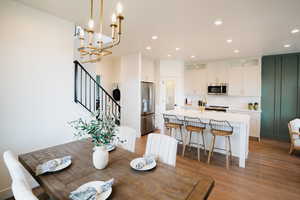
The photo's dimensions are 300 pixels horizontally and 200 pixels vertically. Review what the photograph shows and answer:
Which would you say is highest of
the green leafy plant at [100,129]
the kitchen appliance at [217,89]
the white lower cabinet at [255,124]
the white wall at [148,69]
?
the white wall at [148,69]

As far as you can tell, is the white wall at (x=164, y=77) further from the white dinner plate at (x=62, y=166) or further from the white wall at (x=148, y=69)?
the white dinner plate at (x=62, y=166)

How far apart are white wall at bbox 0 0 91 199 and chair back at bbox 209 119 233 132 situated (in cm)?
291

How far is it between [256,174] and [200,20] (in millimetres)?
3078

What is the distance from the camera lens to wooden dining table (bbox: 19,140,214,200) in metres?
1.11

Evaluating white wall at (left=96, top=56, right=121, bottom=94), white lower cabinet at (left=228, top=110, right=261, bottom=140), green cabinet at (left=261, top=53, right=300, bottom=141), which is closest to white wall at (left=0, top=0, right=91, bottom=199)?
Result: white wall at (left=96, top=56, right=121, bottom=94)

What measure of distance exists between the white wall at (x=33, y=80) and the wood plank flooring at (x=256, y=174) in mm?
2224

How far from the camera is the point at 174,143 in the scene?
1.73 metres

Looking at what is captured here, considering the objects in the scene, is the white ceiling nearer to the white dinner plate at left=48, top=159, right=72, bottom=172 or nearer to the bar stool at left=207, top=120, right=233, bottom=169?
the bar stool at left=207, top=120, right=233, bottom=169

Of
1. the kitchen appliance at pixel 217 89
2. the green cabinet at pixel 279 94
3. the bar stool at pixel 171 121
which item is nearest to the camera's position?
the bar stool at pixel 171 121

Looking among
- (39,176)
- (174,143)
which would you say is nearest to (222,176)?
(174,143)

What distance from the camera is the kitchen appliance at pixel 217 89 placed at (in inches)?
224

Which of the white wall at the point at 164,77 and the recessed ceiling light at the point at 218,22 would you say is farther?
the white wall at the point at 164,77

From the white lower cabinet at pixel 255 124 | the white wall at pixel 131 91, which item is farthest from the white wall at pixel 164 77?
the white lower cabinet at pixel 255 124

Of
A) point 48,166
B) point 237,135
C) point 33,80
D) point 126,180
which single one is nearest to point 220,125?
point 237,135
